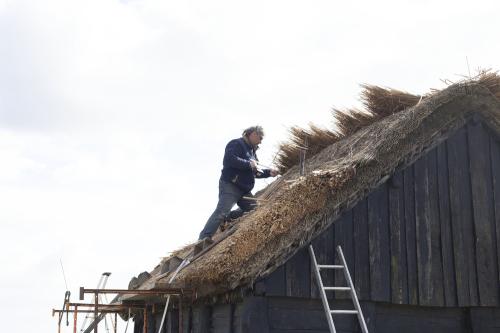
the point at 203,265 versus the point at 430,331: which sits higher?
the point at 203,265

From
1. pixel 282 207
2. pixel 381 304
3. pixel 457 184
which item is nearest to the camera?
pixel 282 207

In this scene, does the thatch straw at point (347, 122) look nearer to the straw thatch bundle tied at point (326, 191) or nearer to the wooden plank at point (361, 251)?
the straw thatch bundle tied at point (326, 191)

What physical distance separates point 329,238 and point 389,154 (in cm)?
114

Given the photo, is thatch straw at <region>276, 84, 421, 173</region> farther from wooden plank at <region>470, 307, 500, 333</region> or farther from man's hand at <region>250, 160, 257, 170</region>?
wooden plank at <region>470, 307, 500, 333</region>

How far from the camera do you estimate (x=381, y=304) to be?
764 centimetres

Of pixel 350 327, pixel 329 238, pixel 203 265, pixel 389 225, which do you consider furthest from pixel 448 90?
pixel 203 265

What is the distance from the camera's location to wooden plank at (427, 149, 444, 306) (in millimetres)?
7773

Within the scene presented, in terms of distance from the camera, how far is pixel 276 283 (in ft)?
23.0

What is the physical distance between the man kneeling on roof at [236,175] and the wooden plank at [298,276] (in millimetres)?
2216

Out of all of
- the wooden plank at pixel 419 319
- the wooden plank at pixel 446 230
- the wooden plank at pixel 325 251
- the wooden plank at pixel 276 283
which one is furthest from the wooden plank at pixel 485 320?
the wooden plank at pixel 276 283

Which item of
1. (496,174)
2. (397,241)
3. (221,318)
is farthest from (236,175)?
(496,174)

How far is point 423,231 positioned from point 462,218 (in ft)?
1.81

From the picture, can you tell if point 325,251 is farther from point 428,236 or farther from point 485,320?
point 485,320

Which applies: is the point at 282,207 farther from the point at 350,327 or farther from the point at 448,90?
the point at 448,90
